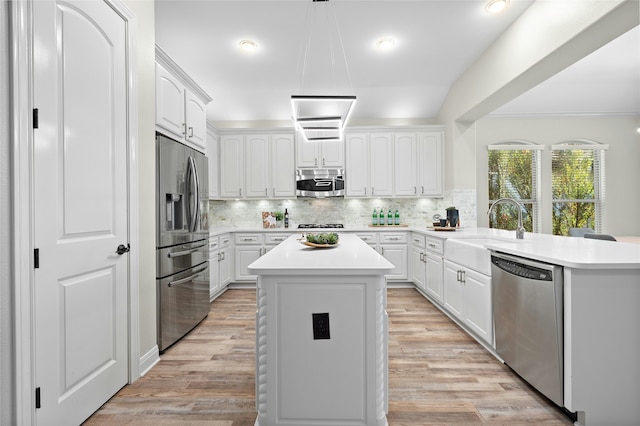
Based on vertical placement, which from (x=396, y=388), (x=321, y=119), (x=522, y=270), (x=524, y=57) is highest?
(x=524, y=57)

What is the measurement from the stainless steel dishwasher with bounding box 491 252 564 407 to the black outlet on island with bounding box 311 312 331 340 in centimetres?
133

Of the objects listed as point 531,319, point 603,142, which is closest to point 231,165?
point 531,319

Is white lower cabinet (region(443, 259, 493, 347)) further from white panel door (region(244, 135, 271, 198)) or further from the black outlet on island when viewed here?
white panel door (region(244, 135, 271, 198))

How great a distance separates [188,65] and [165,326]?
322cm

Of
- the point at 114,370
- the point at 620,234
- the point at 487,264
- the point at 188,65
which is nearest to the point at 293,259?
the point at 114,370

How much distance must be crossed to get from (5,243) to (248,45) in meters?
3.21

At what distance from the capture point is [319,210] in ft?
18.7

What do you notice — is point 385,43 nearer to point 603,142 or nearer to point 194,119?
point 194,119

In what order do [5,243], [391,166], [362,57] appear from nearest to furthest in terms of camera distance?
[5,243] → [362,57] → [391,166]

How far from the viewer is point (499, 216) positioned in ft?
18.7

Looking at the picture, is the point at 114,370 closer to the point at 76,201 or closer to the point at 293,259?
the point at 76,201

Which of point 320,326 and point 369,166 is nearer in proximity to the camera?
point 320,326

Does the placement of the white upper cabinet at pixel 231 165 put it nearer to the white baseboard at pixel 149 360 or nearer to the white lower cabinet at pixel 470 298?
the white baseboard at pixel 149 360

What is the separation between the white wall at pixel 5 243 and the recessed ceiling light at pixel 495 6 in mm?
3559
